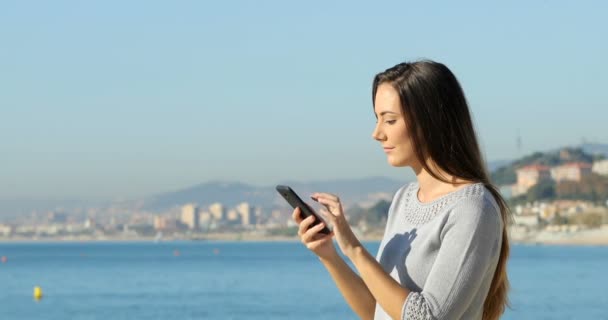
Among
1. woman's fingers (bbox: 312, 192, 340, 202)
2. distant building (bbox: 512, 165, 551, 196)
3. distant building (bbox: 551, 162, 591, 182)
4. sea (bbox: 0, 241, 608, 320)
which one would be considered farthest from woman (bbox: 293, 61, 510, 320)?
distant building (bbox: 551, 162, 591, 182)

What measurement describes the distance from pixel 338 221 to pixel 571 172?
168 metres

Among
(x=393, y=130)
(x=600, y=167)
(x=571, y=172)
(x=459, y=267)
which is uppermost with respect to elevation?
(x=393, y=130)

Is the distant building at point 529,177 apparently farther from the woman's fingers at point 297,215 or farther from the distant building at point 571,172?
the woman's fingers at point 297,215

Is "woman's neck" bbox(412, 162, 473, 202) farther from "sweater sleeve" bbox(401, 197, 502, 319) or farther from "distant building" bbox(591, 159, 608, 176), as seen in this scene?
"distant building" bbox(591, 159, 608, 176)

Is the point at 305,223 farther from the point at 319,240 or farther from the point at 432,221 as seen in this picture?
the point at 432,221

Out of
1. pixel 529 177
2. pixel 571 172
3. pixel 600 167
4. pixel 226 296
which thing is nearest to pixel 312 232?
pixel 226 296

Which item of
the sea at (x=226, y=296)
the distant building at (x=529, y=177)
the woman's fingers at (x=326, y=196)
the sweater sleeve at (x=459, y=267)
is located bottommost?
the distant building at (x=529, y=177)

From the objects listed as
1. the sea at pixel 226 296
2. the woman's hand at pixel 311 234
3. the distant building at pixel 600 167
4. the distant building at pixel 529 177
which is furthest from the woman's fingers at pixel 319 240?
the distant building at pixel 600 167

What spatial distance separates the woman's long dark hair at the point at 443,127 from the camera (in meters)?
2.71

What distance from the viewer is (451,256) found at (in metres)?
2.64

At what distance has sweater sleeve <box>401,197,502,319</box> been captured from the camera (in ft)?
8.61

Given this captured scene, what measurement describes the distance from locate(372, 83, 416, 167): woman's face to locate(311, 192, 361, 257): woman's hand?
18cm

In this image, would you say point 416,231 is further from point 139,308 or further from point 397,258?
point 139,308

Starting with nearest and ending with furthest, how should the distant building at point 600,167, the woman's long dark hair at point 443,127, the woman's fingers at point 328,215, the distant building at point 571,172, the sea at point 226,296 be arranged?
the woman's fingers at point 328,215
the woman's long dark hair at point 443,127
the sea at point 226,296
the distant building at point 571,172
the distant building at point 600,167
